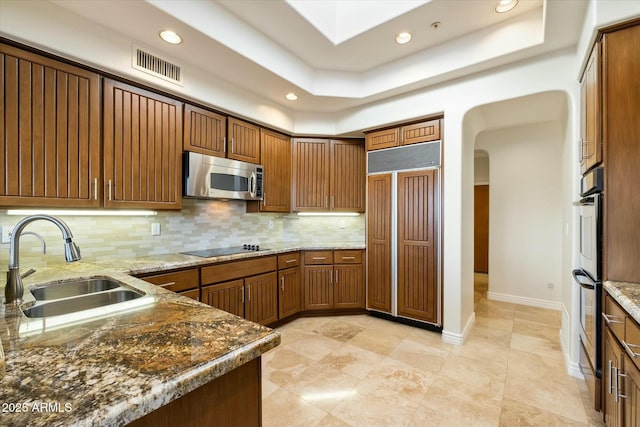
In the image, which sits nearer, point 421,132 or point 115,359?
point 115,359

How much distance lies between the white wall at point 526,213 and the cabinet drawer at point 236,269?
3.37 meters

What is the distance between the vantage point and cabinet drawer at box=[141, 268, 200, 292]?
2.12 m

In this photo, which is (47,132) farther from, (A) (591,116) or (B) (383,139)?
(A) (591,116)

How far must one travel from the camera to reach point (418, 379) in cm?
217

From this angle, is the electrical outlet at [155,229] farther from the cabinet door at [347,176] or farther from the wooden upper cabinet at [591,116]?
the wooden upper cabinet at [591,116]

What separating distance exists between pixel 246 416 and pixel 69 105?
7.60 feet

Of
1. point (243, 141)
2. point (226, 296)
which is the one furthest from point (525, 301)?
point (243, 141)

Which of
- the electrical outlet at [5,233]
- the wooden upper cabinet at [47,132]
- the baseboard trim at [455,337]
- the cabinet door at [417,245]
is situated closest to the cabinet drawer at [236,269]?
the wooden upper cabinet at [47,132]

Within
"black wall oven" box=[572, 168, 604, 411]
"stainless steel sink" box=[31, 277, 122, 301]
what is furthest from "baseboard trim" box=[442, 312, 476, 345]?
"stainless steel sink" box=[31, 277, 122, 301]

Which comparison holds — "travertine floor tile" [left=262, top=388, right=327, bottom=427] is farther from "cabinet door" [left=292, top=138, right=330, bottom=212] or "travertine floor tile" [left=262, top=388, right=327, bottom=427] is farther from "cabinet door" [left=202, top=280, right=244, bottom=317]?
"cabinet door" [left=292, top=138, right=330, bottom=212]

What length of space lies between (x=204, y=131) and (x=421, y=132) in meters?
2.26

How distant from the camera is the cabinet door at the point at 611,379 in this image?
4.41 ft

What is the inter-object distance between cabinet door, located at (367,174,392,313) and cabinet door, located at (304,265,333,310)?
1.59 ft

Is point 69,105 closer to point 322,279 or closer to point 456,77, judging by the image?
point 322,279
